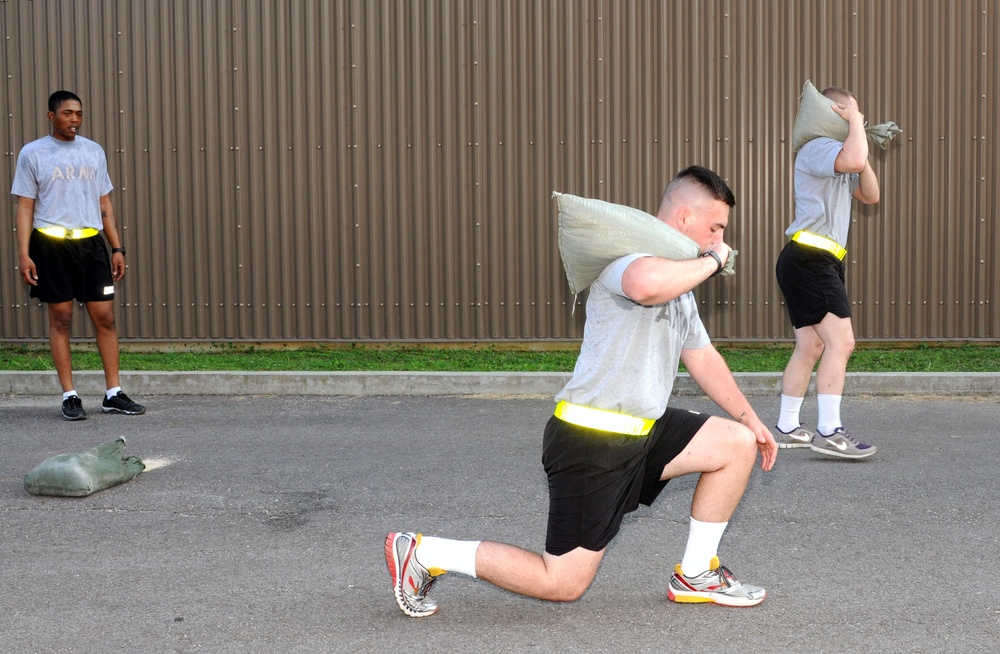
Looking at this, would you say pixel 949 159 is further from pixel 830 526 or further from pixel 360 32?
pixel 830 526

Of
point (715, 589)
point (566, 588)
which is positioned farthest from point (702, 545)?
point (566, 588)

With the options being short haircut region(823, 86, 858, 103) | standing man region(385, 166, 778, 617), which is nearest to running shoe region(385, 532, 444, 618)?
standing man region(385, 166, 778, 617)

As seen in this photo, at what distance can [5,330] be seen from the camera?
39.8 ft

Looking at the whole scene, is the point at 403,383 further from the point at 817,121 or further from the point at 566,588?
the point at 566,588

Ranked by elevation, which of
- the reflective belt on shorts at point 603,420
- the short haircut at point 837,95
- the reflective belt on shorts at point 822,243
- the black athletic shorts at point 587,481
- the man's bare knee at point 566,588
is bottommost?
the man's bare knee at point 566,588

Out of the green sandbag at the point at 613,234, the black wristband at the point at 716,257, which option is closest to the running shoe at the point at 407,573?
the green sandbag at the point at 613,234

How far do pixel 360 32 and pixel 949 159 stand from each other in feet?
18.0

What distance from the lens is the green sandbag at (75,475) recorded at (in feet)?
19.2

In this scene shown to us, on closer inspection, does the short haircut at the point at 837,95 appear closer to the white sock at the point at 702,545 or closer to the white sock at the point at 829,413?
the white sock at the point at 829,413

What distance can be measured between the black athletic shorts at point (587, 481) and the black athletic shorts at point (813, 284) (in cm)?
294

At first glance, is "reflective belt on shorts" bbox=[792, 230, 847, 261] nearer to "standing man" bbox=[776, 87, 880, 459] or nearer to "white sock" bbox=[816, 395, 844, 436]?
"standing man" bbox=[776, 87, 880, 459]

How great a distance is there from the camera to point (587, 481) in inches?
150

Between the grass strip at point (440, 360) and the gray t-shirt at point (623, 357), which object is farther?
the grass strip at point (440, 360)

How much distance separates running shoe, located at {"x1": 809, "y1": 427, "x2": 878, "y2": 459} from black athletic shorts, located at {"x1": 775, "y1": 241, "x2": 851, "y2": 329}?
0.61 metres
